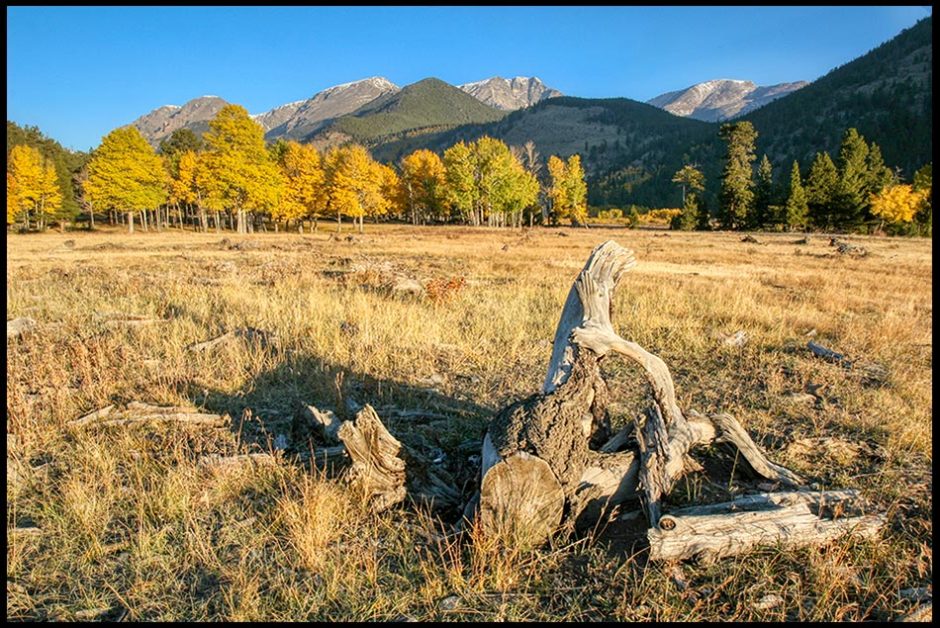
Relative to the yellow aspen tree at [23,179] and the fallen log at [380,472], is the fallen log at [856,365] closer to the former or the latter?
the fallen log at [380,472]

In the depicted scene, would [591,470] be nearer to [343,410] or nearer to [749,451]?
[749,451]

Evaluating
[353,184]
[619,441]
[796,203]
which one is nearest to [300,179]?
[353,184]

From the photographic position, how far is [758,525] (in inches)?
119

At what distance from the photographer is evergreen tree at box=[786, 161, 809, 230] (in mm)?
49219

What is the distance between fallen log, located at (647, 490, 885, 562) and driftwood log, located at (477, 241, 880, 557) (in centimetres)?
2

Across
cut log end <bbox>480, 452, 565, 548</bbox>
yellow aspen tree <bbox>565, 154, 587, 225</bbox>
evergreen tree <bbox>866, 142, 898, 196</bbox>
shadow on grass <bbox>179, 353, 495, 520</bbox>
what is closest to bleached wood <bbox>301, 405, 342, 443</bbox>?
shadow on grass <bbox>179, 353, 495, 520</bbox>

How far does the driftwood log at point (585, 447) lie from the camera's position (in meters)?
3.05

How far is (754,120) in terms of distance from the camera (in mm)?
140500

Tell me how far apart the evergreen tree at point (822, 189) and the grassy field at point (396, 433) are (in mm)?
49467

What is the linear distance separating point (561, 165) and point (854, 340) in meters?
59.8

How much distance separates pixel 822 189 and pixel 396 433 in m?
61.4

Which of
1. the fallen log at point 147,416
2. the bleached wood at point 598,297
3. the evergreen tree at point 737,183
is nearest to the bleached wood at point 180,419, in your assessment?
the fallen log at point 147,416

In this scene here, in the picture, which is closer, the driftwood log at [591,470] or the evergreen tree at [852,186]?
the driftwood log at [591,470]

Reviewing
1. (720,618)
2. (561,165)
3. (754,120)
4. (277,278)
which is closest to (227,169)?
(277,278)
